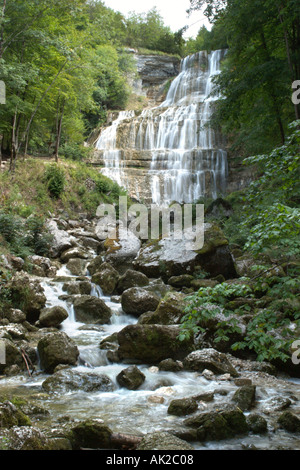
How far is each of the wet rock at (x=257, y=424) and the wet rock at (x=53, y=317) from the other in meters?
4.92

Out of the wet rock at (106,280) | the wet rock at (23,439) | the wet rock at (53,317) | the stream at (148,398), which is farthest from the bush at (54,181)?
the wet rock at (23,439)

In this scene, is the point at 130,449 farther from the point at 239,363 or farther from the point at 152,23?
the point at 152,23

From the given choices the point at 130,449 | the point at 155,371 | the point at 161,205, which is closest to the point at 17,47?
the point at 161,205

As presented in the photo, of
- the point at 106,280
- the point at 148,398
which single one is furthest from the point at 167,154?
the point at 148,398

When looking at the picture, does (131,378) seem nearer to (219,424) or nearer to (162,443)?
(219,424)

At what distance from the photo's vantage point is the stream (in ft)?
12.3

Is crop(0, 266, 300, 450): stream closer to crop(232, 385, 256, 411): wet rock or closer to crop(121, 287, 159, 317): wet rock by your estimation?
crop(232, 385, 256, 411): wet rock

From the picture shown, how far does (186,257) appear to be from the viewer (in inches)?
404

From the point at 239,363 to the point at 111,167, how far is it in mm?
22018

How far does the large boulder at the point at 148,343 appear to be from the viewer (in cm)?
609

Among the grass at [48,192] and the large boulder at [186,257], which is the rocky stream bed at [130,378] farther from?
the grass at [48,192]

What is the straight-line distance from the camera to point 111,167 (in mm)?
26156

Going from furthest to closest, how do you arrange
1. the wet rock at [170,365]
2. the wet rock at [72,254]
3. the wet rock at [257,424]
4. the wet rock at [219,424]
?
the wet rock at [72,254] → the wet rock at [170,365] → the wet rock at [257,424] → the wet rock at [219,424]

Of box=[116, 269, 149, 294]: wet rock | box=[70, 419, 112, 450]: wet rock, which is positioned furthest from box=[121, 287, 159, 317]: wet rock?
box=[70, 419, 112, 450]: wet rock
